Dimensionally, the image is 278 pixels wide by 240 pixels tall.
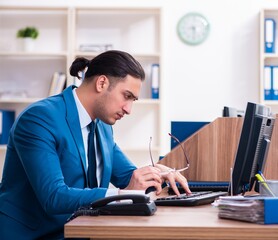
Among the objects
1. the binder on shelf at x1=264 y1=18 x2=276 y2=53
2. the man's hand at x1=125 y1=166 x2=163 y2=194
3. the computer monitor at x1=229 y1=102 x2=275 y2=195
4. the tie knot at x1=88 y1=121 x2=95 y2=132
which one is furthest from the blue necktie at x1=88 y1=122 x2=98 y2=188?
the binder on shelf at x1=264 y1=18 x2=276 y2=53

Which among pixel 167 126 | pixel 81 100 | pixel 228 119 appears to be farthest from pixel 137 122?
pixel 81 100

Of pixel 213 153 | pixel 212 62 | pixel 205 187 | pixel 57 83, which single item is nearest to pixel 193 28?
pixel 212 62

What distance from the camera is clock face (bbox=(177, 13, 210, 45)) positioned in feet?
17.4

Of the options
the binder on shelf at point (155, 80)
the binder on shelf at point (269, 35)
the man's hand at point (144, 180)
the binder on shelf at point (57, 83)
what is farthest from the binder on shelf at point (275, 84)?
the man's hand at point (144, 180)

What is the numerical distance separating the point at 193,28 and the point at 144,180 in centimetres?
360

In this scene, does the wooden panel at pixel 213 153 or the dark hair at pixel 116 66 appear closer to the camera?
the dark hair at pixel 116 66

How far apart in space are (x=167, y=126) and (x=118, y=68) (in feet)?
10.3

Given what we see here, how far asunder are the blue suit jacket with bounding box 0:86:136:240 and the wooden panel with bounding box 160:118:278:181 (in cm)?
66

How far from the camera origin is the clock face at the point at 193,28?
5.32 metres

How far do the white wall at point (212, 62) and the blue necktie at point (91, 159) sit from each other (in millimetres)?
3070

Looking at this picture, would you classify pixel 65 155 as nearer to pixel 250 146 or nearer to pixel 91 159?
pixel 91 159

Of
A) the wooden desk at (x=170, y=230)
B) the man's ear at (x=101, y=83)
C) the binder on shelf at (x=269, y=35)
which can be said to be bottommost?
the wooden desk at (x=170, y=230)

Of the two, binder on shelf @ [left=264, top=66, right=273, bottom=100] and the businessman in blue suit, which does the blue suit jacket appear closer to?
the businessman in blue suit

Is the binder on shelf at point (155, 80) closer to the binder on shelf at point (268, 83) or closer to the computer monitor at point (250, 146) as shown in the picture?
the binder on shelf at point (268, 83)
